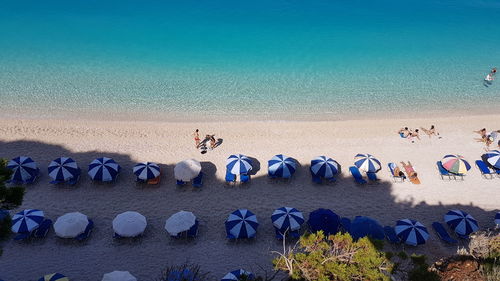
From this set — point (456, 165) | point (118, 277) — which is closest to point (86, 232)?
point (118, 277)

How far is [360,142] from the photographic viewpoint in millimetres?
20547

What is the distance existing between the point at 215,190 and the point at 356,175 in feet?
23.1

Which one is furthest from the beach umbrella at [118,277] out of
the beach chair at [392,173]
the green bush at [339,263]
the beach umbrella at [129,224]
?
the beach chair at [392,173]

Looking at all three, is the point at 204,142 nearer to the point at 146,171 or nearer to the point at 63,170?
the point at 146,171

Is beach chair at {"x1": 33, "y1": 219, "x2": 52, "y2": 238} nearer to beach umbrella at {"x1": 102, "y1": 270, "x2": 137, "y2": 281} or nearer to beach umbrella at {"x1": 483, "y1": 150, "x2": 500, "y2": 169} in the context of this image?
beach umbrella at {"x1": 102, "y1": 270, "x2": 137, "y2": 281}

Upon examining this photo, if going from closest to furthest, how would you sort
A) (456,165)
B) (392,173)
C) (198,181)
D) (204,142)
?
1. (198,181)
2. (456,165)
3. (392,173)
4. (204,142)

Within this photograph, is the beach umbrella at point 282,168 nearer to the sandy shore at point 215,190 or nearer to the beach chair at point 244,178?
the sandy shore at point 215,190

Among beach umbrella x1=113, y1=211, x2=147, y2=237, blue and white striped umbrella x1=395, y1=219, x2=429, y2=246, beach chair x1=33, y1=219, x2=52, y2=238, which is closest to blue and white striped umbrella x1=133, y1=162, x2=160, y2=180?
beach umbrella x1=113, y1=211, x2=147, y2=237

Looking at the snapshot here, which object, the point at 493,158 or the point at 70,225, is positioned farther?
the point at 493,158

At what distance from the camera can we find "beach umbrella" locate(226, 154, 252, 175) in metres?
16.7

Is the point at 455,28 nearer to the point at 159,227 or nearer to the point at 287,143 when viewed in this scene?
the point at 287,143

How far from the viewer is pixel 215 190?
16594 millimetres

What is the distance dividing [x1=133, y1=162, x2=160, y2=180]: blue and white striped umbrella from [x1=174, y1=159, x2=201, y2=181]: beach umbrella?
3.18ft

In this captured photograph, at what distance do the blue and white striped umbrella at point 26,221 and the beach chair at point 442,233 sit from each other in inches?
627
